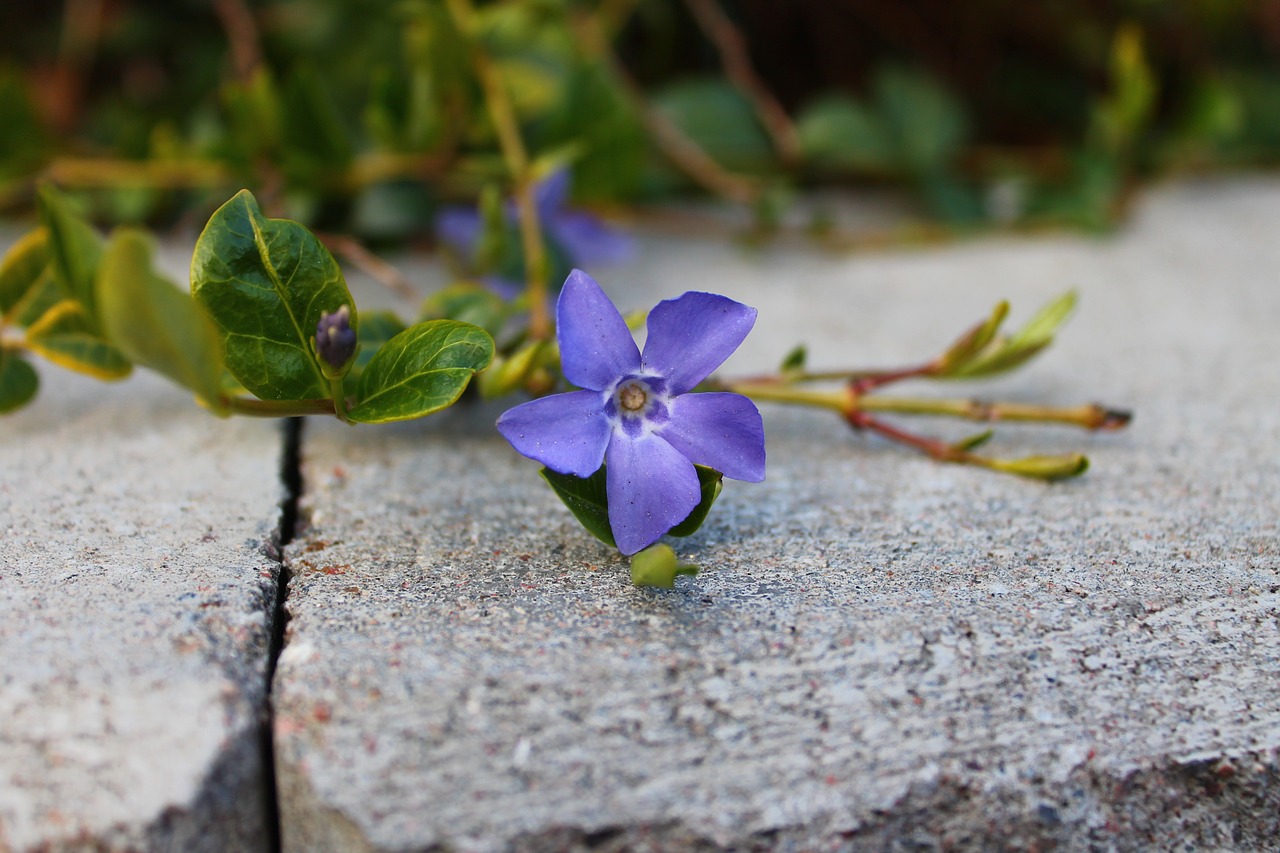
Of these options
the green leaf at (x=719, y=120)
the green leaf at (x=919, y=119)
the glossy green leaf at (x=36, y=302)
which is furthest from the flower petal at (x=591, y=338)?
the green leaf at (x=919, y=119)

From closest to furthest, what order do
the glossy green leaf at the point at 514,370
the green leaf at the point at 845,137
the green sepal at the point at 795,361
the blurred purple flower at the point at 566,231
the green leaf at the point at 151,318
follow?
the green leaf at the point at 151,318 < the glossy green leaf at the point at 514,370 < the green sepal at the point at 795,361 < the blurred purple flower at the point at 566,231 < the green leaf at the point at 845,137

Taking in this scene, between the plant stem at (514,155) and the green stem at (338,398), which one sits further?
the plant stem at (514,155)

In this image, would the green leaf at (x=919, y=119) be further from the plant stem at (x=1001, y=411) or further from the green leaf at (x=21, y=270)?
the green leaf at (x=21, y=270)

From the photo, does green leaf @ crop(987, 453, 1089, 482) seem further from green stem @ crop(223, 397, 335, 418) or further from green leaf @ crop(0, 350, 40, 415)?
green leaf @ crop(0, 350, 40, 415)

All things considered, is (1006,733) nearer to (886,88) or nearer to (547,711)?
(547,711)

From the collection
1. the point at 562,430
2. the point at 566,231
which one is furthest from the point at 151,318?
the point at 566,231

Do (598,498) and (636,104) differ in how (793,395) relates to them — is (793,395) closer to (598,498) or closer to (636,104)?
(598,498)

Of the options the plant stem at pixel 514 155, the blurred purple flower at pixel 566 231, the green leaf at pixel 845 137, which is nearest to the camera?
the plant stem at pixel 514 155

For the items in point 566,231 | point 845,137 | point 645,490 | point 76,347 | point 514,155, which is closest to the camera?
point 645,490
